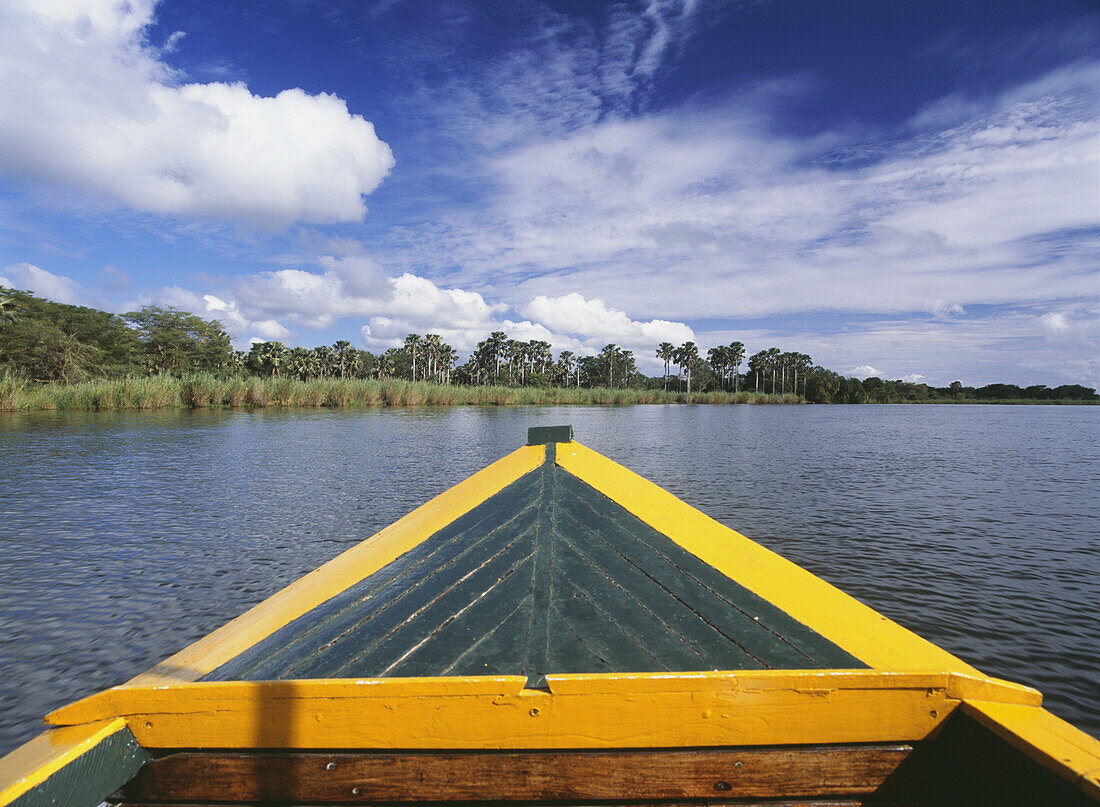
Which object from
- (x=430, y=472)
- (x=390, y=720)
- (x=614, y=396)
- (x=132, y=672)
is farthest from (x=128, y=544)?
(x=614, y=396)

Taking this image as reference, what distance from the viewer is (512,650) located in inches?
63.4

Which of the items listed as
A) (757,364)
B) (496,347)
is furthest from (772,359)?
(496,347)

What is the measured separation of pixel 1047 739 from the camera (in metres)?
1.27

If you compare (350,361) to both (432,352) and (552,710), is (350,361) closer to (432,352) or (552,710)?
(432,352)

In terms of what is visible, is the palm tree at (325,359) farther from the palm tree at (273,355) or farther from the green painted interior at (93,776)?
the green painted interior at (93,776)

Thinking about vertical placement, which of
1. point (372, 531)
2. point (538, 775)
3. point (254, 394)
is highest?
point (254, 394)

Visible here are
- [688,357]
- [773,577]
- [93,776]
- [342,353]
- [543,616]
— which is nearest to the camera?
[93,776]

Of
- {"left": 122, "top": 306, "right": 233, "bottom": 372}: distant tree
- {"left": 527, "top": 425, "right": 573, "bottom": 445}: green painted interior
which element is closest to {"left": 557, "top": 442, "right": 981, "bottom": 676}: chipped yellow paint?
{"left": 527, "top": 425, "right": 573, "bottom": 445}: green painted interior

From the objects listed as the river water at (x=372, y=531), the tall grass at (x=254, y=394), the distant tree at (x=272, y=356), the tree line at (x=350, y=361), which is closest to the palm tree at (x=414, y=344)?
the tree line at (x=350, y=361)

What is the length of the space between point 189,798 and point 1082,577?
7.82 m

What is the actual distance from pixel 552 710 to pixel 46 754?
1.23 metres

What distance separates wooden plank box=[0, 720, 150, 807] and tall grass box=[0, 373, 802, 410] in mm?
31736

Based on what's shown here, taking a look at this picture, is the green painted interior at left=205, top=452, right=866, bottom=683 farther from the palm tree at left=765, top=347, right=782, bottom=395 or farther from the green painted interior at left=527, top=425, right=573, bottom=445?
the palm tree at left=765, top=347, right=782, bottom=395

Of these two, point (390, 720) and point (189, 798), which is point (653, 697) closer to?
point (390, 720)
